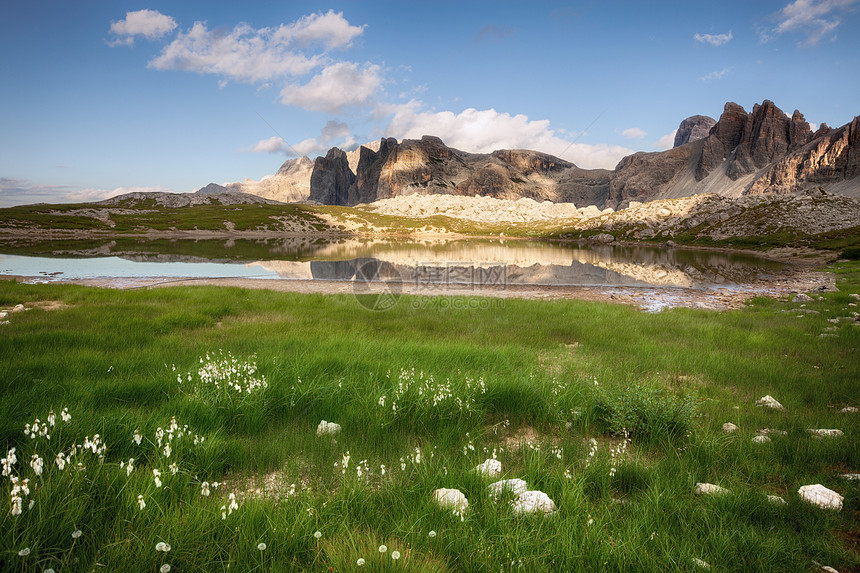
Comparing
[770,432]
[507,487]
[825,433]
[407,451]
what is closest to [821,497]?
[770,432]

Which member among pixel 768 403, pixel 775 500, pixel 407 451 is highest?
pixel 775 500

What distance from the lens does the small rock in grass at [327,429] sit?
600 cm

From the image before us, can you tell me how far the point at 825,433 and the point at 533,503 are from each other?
547cm

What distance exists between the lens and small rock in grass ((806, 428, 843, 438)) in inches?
234

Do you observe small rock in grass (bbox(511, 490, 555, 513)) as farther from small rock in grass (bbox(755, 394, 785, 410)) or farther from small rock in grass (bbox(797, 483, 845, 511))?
small rock in grass (bbox(755, 394, 785, 410))

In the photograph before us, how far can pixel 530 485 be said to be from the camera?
456 centimetres

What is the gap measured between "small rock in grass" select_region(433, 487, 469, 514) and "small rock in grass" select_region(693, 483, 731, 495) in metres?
2.83

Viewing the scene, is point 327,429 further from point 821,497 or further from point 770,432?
point 770,432

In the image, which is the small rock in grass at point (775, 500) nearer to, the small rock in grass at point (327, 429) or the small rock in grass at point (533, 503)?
the small rock in grass at point (533, 503)

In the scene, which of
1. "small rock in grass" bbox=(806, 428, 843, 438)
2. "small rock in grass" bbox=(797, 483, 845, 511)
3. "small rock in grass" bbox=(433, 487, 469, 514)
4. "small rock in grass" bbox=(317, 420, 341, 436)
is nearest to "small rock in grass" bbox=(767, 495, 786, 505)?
"small rock in grass" bbox=(797, 483, 845, 511)

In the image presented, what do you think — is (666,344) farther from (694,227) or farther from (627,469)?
(694,227)

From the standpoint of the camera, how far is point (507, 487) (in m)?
4.22

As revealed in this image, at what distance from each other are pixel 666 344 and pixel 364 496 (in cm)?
1181

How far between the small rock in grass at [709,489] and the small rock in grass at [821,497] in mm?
783
